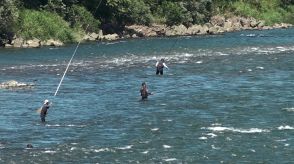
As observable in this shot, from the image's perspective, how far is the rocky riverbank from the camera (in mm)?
82500

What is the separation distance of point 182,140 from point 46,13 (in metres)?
60.0

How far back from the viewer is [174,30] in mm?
97438

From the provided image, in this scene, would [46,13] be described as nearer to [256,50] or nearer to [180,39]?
[180,39]

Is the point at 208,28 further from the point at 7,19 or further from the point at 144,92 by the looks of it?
the point at 144,92

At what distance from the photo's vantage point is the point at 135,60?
65.8 meters

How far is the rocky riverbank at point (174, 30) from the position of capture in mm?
82500

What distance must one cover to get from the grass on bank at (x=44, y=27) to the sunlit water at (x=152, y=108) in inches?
486

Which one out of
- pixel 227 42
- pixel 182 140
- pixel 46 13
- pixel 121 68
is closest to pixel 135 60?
pixel 121 68

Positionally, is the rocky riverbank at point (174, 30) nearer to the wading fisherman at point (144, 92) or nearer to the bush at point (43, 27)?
the bush at point (43, 27)

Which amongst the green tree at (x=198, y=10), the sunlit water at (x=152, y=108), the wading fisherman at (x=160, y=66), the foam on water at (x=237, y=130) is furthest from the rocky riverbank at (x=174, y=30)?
the foam on water at (x=237, y=130)

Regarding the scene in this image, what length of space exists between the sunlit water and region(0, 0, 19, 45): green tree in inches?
339

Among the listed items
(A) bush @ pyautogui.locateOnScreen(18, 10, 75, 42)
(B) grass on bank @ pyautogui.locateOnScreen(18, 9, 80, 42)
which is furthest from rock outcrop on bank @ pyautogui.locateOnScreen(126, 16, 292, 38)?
(A) bush @ pyautogui.locateOnScreen(18, 10, 75, 42)

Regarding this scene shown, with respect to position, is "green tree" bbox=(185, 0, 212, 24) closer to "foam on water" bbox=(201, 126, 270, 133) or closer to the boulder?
the boulder

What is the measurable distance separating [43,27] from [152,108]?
47.1 m
